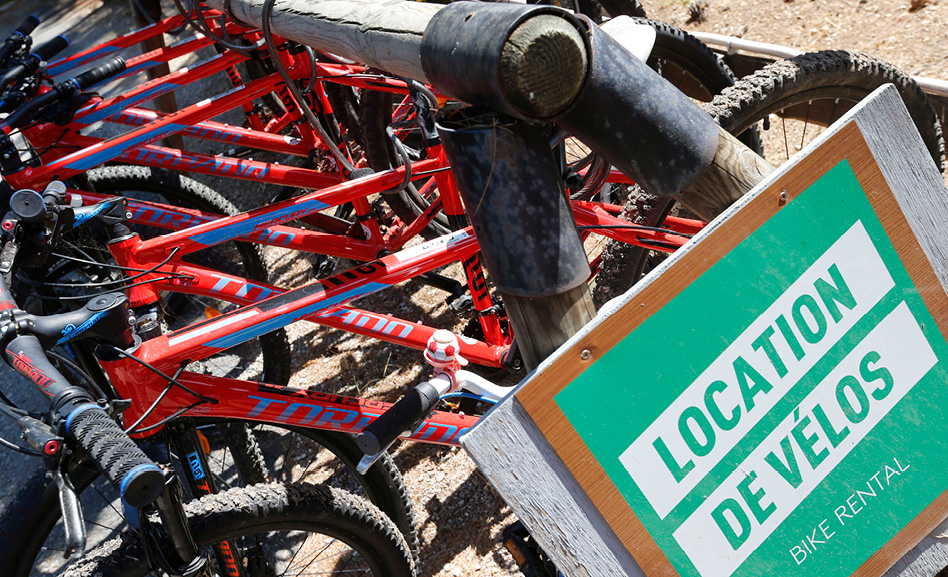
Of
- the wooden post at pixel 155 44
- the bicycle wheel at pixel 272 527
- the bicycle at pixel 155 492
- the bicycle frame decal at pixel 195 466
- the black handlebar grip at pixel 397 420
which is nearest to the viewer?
the bicycle at pixel 155 492

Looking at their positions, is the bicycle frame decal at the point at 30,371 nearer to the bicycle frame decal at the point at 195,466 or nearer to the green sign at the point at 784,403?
the bicycle frame decal at the point at 195,466

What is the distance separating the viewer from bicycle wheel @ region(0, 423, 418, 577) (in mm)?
2160

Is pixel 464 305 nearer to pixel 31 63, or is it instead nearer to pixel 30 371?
pixel 30 371

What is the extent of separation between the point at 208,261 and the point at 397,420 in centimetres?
239

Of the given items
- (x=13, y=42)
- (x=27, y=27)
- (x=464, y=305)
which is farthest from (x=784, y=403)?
(x=27, y=27)

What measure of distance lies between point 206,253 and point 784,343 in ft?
9.37

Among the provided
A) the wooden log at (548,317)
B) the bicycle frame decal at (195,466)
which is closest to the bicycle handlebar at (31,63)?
the bicycle frame decal at (195,466)

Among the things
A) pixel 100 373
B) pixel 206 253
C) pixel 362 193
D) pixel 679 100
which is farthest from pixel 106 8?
pixel 679 100

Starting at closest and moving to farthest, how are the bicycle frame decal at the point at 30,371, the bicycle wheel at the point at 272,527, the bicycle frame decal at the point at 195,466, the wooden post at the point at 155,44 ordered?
the bicycle frame decal at the point at 30,371 < the bicycle wheel at the point at 272,527 < the bicycle frame decal at the point at 195,466 < the wooden post at the point at 155,44

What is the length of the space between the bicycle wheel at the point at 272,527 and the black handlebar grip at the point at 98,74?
7.25 ft

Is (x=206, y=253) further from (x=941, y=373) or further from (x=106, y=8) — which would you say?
(x=106, y=8)

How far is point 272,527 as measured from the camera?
6.81 ft

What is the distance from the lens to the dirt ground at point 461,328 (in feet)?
9.66

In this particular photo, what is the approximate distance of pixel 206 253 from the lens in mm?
3484
